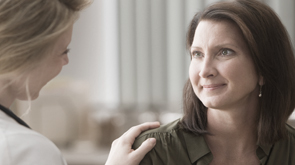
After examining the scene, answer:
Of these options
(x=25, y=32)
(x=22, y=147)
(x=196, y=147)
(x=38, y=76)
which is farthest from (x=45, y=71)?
(x=196, y=147)

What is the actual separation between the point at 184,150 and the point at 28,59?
83cm

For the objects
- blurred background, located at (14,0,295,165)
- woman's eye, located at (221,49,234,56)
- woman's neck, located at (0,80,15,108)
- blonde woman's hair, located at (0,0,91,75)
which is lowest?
blurred background, located at (14,0,295,165)

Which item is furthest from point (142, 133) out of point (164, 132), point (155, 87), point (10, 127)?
point (155, 87)

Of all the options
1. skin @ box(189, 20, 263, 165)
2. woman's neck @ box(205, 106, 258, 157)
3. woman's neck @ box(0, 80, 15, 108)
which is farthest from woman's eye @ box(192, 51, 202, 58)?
woman's neck @ box(0, 80, 15, 108)

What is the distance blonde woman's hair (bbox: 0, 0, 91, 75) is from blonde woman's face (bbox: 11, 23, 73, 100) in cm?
3

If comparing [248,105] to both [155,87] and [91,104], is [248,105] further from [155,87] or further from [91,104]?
[91,104]

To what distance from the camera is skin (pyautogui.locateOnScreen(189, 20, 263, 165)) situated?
154 centimetres

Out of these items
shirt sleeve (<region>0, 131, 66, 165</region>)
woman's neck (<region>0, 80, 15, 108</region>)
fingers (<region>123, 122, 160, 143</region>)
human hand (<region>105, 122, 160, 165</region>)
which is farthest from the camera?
fingers (<region>123, 122, 160, 143</region>)

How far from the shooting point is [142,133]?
1.66 m

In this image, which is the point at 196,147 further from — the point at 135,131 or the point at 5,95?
the point at 5,95

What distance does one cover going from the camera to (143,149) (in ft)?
5.11

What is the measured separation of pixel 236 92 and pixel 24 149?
2.79 feet

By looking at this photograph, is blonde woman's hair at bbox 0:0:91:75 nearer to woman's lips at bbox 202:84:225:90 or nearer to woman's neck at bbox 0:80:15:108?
woman's neck at bbox 0:80:15:108

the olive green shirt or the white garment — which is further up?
the white garment
